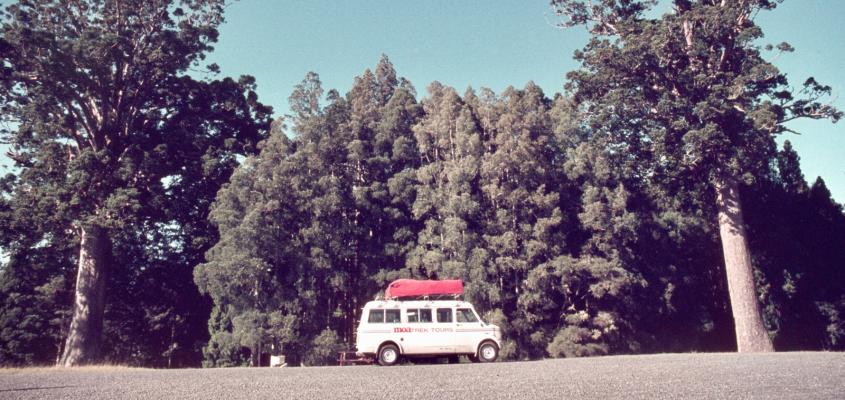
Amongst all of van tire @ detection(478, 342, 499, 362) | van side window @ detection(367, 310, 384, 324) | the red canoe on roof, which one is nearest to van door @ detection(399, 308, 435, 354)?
van side window @ detection(367, 310, 384, 324)

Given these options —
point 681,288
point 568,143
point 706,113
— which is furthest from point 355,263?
point 681,288

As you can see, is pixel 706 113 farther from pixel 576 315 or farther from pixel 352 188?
pixel 352 188

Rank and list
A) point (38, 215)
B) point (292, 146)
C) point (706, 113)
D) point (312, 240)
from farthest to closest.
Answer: point (292, 146) → point (312, 240) → point (38, 215) → point (706, 113)

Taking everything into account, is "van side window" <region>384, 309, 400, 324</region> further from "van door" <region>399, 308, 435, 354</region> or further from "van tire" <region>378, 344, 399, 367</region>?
"van tire" <region>378, 344, 399, 367</region>

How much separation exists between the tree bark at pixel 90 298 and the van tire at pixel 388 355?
15.6 metres

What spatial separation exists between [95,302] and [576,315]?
22749 millimetres

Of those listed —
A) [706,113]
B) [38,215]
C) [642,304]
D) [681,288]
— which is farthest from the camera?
[681,288]

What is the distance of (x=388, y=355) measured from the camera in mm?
16047

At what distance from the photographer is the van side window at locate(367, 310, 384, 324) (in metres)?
16.3

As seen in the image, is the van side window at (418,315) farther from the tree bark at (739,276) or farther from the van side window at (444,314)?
the tree bark at (739,276)

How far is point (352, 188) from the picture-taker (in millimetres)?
27141

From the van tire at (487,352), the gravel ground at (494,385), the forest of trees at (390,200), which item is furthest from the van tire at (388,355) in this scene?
the forest of trees at (390,200)

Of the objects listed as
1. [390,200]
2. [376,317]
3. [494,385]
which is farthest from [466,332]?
[390,200]

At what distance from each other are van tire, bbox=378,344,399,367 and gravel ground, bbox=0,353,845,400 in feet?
13.7
